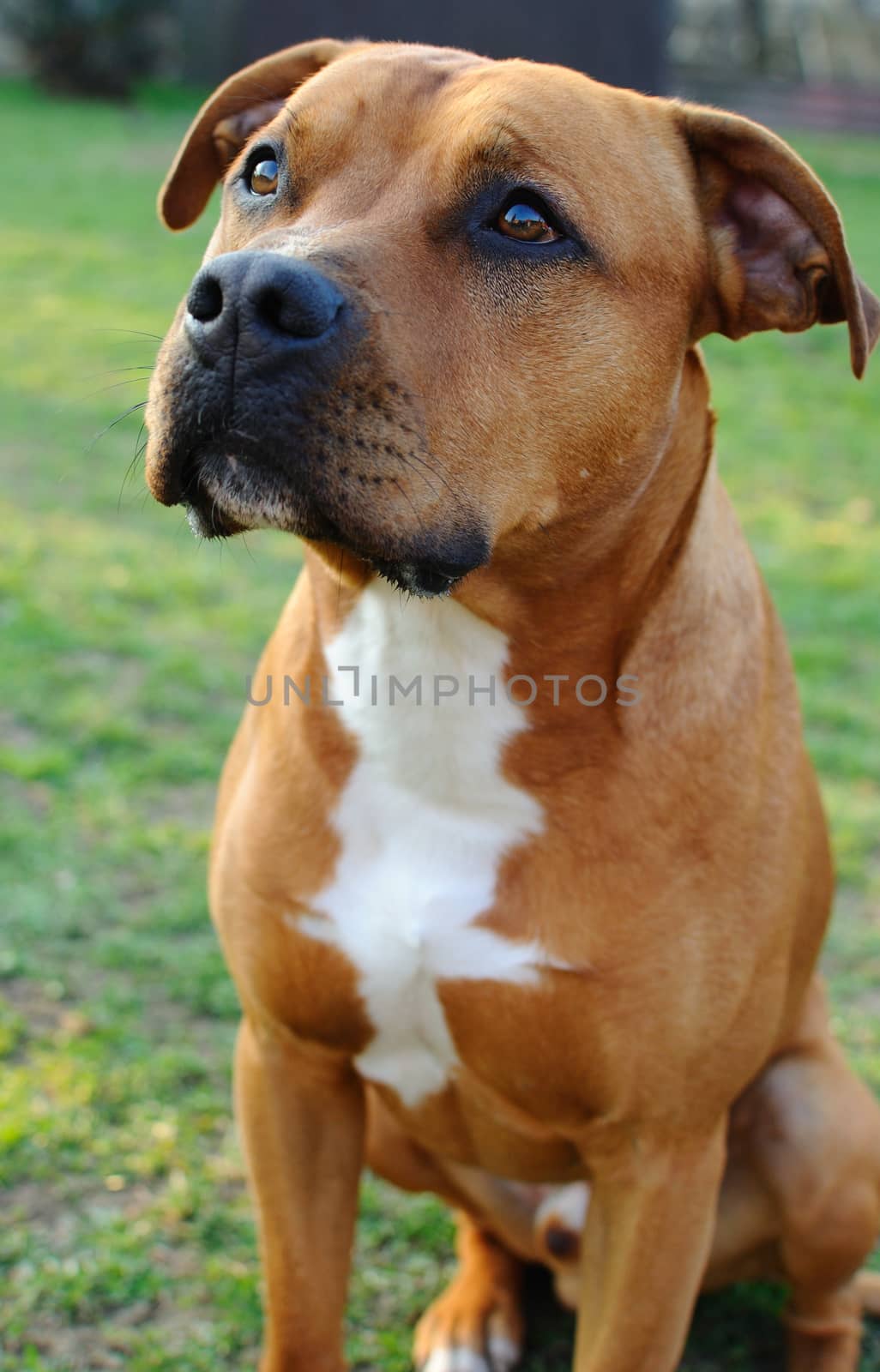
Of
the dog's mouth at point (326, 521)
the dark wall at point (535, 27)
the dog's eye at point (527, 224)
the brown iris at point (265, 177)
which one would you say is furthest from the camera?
the dark wall at point (535, 27)

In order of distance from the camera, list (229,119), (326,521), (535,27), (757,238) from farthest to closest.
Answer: (535,27), (229,119), (757,238), (326,521)

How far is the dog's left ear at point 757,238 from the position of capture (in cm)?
254

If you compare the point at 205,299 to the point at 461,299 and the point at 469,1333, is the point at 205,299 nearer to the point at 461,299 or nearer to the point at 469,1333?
the point at 461,299

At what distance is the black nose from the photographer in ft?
6.79

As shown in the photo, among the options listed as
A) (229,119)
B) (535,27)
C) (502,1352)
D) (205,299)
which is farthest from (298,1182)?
(535,27)

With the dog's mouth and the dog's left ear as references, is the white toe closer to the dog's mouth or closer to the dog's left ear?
the dog's mouth

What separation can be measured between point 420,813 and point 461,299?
3.00 feet

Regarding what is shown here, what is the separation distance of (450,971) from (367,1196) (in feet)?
4.31

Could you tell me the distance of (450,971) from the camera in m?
2.60

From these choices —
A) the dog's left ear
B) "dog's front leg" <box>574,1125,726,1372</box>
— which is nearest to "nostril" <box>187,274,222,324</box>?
the dog's left ear

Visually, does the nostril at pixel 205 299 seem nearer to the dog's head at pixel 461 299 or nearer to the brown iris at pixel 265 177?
the dog's head at pixel 461 299

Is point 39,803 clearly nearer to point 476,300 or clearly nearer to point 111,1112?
point 111,1112

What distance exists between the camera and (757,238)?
2.66 m

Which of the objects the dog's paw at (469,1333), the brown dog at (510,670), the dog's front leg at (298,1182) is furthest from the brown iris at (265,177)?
the dog's paw at (469,1333)
